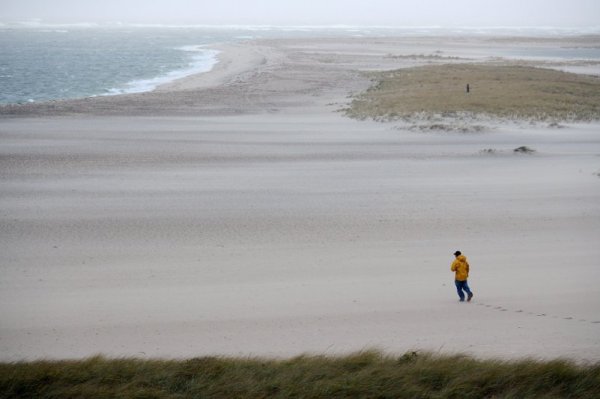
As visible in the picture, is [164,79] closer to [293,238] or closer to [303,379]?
[293,238]

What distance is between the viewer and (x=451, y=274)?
11109 millimetres

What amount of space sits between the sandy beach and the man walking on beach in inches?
8.5

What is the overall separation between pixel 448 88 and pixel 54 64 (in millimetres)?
42582

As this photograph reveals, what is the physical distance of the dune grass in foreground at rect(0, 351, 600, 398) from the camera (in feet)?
21.2

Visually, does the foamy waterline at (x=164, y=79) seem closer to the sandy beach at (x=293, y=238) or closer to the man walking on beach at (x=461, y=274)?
the sandy beach at (x=293, y=238)

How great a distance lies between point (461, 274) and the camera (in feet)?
31.7

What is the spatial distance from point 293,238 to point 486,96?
19.9 meters

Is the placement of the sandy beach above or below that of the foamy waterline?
below

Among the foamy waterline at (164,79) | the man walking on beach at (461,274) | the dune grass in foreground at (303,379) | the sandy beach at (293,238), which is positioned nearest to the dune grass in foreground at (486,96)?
the sandy beach at (293,238)

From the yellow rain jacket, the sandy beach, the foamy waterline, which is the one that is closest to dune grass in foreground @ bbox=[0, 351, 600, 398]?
the sandy beach

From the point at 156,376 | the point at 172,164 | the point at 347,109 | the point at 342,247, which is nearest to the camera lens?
the point at 156,376

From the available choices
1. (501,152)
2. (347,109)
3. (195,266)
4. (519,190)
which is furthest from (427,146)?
(195,266)

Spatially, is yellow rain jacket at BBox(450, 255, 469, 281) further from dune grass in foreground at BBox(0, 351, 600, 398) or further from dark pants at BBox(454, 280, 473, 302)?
dune grass in foreground at BBox(0, 351, 600, 398)

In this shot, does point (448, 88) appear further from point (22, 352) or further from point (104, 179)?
point (22, 352)
